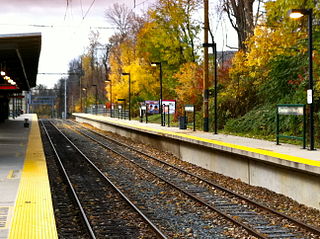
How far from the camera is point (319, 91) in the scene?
1852 cm

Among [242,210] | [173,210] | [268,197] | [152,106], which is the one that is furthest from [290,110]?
[152,106]

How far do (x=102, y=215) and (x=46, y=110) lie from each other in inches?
5474

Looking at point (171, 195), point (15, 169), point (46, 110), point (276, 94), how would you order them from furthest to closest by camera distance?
point (46, 110)
point (276, 94)
point (15, 169)
point (171, 195)

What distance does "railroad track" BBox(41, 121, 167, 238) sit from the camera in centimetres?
958

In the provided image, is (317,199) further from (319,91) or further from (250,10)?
(250,10)

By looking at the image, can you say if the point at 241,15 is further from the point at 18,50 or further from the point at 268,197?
the point at 268,197

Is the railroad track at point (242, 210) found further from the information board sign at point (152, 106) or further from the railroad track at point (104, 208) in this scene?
the information board sign at point (152, 106)

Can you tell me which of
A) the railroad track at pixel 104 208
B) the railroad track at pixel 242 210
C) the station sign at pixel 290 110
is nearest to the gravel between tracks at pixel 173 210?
the railroad track at pixel 242 210

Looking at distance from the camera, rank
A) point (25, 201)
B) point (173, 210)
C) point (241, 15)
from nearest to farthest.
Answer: point (25, 201) < point (173, 210) < point (241, 15)

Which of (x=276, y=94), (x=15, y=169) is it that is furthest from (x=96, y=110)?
(x=15, y=169)

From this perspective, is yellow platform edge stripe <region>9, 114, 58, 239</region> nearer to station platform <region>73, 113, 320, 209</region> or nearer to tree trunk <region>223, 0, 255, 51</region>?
station platform <region>73, 113, 320, 209</region>

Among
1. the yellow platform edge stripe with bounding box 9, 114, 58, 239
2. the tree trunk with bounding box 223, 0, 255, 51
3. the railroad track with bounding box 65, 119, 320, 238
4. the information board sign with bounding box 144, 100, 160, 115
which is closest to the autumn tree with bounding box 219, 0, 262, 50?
the tree trunk with bounding box 223, 0, 255, 51

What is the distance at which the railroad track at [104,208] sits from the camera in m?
9.58

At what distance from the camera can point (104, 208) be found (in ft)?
38.8
